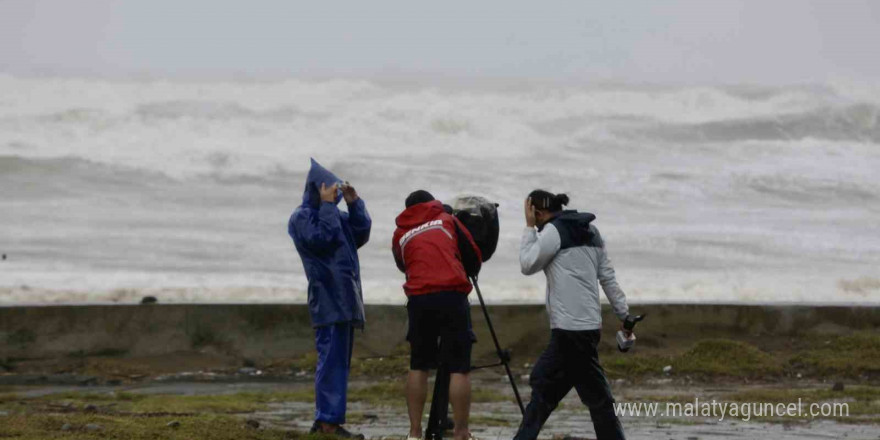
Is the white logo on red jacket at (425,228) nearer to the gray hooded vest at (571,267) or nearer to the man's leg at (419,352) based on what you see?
the man's leg at (419,352)

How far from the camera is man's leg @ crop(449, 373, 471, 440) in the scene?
22.4 ft

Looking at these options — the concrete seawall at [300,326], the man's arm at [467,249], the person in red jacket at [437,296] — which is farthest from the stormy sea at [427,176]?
the person in red jacket at [437,296]

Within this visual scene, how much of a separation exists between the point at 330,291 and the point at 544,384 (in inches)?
54.6

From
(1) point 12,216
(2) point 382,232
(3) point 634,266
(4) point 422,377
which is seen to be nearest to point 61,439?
(4) point 422,377

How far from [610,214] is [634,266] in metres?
5.95

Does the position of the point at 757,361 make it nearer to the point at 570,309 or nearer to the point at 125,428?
the point at 570,309

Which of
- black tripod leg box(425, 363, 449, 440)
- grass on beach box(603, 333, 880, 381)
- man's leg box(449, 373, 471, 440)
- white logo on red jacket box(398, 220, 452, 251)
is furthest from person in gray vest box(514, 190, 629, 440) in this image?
grass on beach box(603, 333, 880, 381)

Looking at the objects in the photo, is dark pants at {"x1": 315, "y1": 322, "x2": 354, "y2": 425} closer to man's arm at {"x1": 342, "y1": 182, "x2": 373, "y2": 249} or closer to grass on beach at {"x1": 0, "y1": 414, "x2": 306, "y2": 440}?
grass on beach at {"x1": 0, "y1": 414, "x2": 306, "y2": 440}

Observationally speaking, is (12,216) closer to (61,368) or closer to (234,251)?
(234,251)

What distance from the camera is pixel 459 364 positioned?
6.87m

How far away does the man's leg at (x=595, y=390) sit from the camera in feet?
21.6

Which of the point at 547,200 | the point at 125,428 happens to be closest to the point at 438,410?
the point at 547,200

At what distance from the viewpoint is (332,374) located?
739 centimetres

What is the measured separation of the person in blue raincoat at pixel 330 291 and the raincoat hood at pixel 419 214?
0.45 metres
